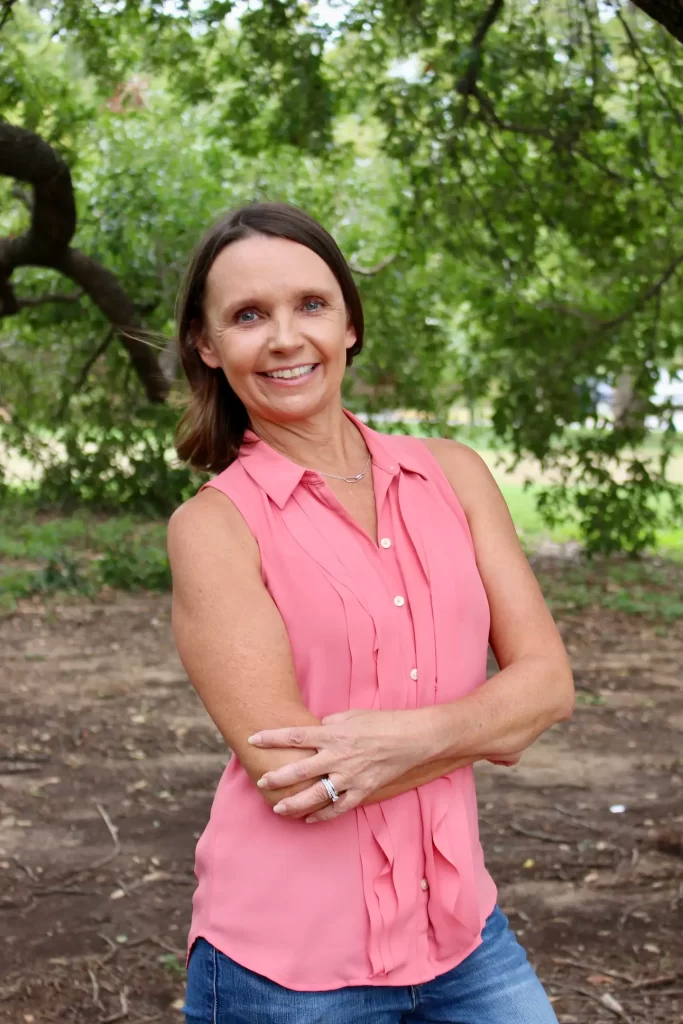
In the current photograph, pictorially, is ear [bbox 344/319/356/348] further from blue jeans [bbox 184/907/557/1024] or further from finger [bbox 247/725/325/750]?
blue jeans [bbox 184/907/557/1024]

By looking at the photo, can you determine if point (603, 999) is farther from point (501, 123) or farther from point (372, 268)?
point (372, 268)

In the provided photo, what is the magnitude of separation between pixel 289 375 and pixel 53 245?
666cm

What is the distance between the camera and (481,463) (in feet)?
6.77

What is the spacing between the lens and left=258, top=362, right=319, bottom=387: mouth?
6.31 ft

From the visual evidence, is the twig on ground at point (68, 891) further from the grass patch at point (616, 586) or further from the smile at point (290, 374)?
the grass patch at point (616, 586)

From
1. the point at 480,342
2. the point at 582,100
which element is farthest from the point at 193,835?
the point at 480,342

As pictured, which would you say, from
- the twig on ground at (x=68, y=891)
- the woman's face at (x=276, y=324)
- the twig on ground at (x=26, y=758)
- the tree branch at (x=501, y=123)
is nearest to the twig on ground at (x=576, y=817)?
the twig on ground at (x=68, y=891)

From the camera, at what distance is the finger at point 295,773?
1.65 m

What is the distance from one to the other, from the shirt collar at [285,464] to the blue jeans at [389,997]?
26.5 inches

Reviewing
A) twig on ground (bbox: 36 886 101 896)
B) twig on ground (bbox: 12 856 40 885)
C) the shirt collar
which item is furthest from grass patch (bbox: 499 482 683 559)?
the shirt collar

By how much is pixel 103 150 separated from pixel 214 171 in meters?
0.98

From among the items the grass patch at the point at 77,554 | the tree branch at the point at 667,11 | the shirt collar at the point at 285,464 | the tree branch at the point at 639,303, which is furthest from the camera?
the grass patch at the point at 77,554

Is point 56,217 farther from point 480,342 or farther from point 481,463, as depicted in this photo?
point 481,463

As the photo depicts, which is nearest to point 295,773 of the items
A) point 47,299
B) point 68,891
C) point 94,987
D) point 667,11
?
point 94,987
